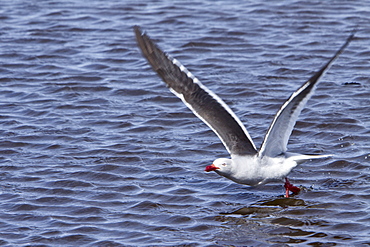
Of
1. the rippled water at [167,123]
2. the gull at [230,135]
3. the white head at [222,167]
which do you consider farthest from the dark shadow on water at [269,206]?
the white head at [222,167]

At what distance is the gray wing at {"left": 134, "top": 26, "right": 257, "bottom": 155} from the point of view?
8.10m

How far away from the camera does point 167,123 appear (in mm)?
10211

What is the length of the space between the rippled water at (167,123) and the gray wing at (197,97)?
630 millimetres

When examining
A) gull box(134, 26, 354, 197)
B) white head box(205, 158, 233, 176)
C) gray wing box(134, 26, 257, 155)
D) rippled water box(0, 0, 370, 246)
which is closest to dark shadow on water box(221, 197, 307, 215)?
rippled water box(0, 0, 370, 246)

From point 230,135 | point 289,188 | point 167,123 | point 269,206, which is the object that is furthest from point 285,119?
point 167,123

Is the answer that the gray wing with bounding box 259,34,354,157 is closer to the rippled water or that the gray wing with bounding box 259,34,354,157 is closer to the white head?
the white head

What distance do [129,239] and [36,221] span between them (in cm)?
109

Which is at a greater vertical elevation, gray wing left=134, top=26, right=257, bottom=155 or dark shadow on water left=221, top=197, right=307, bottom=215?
gray wing left=134, top=26, right=257, bottom=155

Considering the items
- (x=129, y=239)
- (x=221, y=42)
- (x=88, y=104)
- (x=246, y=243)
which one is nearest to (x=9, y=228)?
(x=129, y=239)

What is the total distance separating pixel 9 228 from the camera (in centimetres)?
748

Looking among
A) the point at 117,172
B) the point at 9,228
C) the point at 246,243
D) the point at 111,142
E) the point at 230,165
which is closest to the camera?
the point at 246,243

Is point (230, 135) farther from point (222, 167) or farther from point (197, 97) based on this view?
point (197, 97)

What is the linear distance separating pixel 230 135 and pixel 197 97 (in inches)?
21.9

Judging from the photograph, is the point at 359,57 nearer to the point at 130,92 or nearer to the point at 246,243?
the point at 130,92
